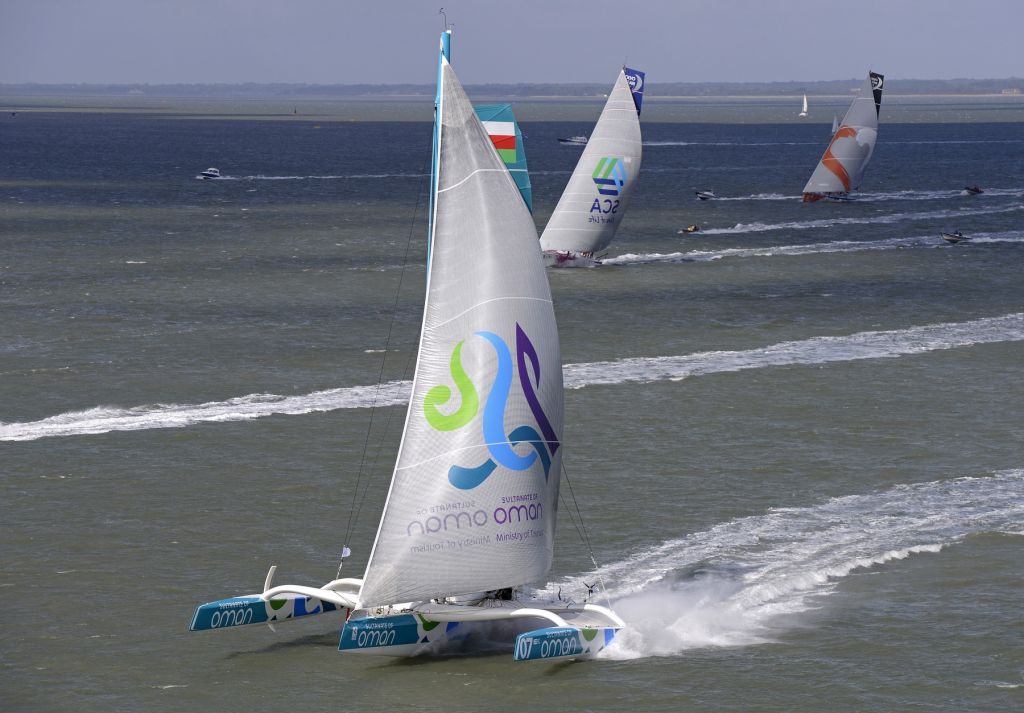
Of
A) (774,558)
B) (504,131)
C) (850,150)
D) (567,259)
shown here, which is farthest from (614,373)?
(850,150)

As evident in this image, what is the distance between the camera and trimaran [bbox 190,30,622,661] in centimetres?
2714

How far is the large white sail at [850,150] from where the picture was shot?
397ft

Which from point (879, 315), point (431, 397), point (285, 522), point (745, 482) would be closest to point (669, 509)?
point (745, 482)

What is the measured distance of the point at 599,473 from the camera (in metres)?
39.9

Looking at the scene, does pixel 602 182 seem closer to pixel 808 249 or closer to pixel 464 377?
pixel 808 249

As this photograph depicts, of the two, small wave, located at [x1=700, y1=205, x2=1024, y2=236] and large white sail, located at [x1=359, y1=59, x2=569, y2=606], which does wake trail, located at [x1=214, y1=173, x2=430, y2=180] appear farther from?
large white sail, located at [x1=359, y1=59, x2=569, y2=606]

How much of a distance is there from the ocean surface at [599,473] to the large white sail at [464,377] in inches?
72.6

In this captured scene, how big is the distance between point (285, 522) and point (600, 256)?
48868 millimetres

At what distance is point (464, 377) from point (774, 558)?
9.36 m

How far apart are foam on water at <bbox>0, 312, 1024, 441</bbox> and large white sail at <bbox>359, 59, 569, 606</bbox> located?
1882cm

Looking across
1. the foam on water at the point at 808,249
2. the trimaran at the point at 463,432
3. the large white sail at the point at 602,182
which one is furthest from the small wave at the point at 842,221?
the trimaran at the point at 463,432

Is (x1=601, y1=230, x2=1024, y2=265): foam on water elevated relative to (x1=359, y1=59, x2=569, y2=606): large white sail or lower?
lower

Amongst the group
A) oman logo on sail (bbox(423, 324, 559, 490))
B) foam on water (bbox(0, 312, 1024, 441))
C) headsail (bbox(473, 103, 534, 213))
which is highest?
headsail (bbox(473, 103, 534, 213))

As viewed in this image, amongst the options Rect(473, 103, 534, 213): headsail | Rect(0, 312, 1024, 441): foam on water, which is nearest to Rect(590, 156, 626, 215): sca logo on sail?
Rect(473, 103, 534, 213): headsail
